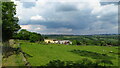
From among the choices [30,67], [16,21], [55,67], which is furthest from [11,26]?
[55,67]

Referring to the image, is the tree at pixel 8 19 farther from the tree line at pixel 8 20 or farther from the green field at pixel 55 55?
the green field at pixel 55 55

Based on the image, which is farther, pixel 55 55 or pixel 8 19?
pixel 55 55

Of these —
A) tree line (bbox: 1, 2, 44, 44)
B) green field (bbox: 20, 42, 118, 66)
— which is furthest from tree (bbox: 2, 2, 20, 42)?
green field (bbox: 20, 42, 118, 66)

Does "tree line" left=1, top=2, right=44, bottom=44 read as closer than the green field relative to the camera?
No

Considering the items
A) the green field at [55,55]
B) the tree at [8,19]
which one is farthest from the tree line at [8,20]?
the green field at [55,55]

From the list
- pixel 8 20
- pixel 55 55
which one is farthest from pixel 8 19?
pixel 55 55

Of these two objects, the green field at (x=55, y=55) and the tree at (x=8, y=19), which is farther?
the tree at (x=8, y=19)

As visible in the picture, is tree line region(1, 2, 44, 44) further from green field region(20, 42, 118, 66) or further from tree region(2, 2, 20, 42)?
green field region(20, 42, 118, 66)

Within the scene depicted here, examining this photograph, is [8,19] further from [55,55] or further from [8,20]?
[55,55]

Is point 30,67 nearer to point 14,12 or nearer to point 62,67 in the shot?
point 62,67

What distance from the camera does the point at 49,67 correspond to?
1645 centimetres

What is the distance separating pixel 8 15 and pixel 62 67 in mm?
13967

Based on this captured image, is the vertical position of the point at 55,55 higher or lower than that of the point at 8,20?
lower

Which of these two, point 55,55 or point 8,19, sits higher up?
point 8,19
